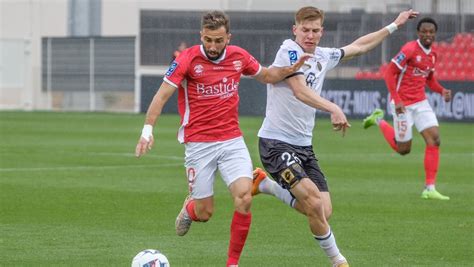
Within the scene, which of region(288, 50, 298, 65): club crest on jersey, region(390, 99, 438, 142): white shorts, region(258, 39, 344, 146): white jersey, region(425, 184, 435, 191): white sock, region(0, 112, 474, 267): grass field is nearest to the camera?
region(288, 50, 298, 65): club crest on jersey

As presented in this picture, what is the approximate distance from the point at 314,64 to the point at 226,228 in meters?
2.83

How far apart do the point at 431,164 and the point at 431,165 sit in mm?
34

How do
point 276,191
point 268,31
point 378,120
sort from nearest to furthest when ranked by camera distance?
point 276,191 < point 378,120 < point 268,31

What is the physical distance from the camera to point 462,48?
39.5 meters

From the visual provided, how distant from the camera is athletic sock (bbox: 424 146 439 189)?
1655cm

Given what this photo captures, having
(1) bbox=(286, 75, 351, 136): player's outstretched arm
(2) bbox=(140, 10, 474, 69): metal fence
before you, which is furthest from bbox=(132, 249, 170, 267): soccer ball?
(2) bbox=(140, 10, 474, 69): metal fence

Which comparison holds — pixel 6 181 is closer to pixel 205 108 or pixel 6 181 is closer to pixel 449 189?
pixel 449 189

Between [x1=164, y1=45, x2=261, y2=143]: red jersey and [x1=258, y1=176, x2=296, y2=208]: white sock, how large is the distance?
0.86m

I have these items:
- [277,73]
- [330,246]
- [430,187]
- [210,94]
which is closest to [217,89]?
[210,94]

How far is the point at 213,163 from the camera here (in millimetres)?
10461

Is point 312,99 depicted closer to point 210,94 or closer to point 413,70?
point 210,94

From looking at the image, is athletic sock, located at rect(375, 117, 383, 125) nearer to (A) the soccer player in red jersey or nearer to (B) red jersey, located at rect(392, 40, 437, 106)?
(A) the soccer player in red jersey

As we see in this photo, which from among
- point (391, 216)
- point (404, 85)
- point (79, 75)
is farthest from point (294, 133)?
point (79, 75)

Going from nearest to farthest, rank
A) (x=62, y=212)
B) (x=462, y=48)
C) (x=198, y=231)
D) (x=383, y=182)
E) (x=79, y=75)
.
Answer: (x=198, y=231) < (x=62, y=212) < (x=383, y=182) < (x=462, y=48) < (x=79, y=75)
